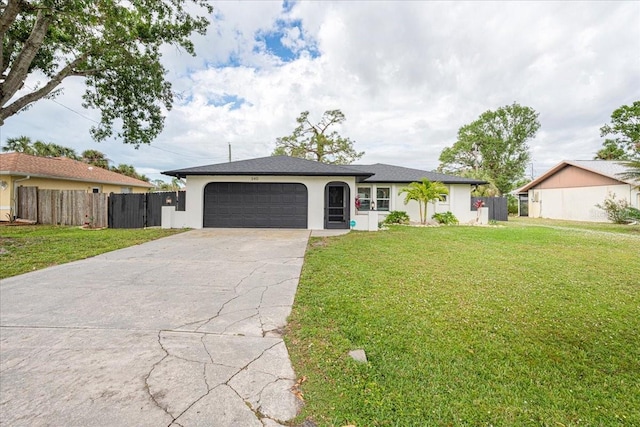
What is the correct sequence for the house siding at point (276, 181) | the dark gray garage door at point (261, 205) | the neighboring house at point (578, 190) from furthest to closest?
the neighboring house at point (578, 190) < the dark gray garage door at point (261, 205) < the house siding at point (276, 181)

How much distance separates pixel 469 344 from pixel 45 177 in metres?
20.8

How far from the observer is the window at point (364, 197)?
54.1 ft

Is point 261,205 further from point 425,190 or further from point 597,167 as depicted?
point 597,167

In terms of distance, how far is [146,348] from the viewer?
282 centimetres

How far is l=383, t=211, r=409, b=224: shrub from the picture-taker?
15.7 meters

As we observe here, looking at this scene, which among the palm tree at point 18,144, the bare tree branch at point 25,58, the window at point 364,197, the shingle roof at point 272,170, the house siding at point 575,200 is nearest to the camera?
the bare tree branch at point 25,58

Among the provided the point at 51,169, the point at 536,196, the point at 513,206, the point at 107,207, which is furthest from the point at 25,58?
the point at 513,206

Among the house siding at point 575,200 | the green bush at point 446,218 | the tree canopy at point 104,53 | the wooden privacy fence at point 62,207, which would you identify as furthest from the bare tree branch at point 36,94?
the house siding at point 575,200

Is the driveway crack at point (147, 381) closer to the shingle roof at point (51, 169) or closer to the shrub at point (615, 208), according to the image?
the shingle roof at point (51, 169)

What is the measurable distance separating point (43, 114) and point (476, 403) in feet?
79.4

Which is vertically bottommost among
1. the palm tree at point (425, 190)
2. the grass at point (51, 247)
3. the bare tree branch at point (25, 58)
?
the grass at point (51, 247)

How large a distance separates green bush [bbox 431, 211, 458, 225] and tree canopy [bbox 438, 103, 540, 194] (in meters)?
19.9

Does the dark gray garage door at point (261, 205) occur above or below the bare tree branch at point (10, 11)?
below

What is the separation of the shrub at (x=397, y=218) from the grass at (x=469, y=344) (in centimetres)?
939
